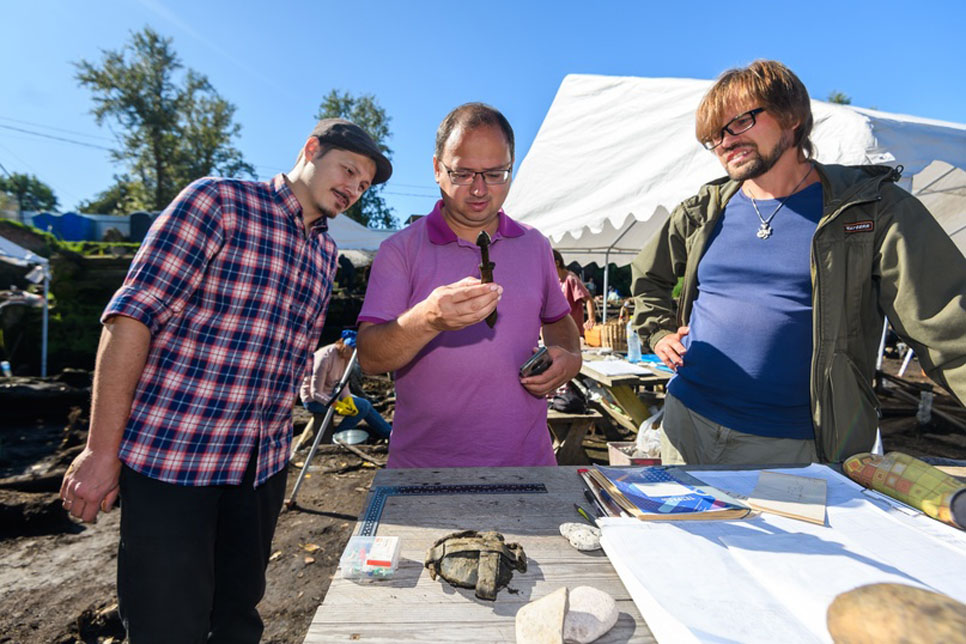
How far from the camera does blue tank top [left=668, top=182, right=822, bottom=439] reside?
69.0 inches

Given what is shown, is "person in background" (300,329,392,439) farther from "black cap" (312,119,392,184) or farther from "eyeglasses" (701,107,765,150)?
"eyeglasses" (701,107,765,150)

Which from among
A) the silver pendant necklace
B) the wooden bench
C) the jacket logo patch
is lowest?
the wooden bench

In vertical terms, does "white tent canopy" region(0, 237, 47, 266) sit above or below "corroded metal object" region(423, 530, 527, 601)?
above

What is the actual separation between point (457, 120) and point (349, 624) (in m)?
1.46

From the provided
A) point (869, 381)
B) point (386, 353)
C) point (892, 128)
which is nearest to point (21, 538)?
point (386, 353)

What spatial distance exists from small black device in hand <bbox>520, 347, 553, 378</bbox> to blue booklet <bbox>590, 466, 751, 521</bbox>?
15.0 inches

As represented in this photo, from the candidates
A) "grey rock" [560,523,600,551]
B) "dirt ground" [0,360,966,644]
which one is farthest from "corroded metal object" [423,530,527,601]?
"dirt ground" [0,360,966,644]

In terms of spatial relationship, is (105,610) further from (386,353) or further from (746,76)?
(746,76)

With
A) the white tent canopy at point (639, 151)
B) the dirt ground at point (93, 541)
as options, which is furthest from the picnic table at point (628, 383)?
the white tent canopy at point (639, 151)

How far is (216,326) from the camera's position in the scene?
171 centimetres

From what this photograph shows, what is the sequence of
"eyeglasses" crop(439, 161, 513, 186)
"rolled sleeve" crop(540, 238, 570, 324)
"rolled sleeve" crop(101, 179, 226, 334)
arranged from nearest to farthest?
"rolled sleeve" crop(101, 179, 226, 334), "eyeglasses" crop(439, 161, 513, 186), "rolled sleeve" crop(540, 238, 570, 324)

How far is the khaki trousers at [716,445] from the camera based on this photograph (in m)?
1.79

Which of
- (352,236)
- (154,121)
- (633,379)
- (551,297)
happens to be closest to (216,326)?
(551,297)

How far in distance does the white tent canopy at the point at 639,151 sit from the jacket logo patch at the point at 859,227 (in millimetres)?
2117
